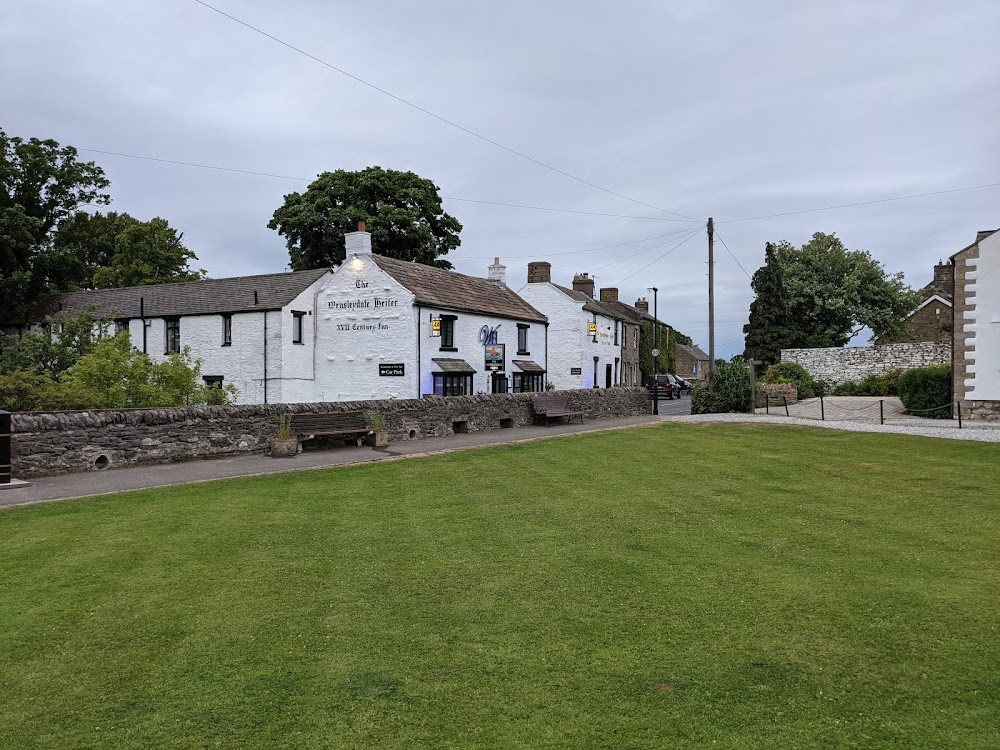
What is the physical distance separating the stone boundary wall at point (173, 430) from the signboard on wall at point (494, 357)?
845cm

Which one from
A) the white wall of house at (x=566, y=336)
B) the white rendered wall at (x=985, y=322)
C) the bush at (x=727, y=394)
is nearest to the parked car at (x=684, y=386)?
the white wall of house at (x=566, y=336)

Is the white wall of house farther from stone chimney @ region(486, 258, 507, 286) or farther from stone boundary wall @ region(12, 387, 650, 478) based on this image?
stone boundary wall @ region(12, 387, 650, 478)

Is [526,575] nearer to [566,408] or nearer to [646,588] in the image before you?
[646,588]

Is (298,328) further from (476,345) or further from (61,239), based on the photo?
(61,239)

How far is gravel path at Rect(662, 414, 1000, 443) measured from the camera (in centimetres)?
1906

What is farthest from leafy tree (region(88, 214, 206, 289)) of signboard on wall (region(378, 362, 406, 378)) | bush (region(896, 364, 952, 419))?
bush (region(896, 364, 952, 419))

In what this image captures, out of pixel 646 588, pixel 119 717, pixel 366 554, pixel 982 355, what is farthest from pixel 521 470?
pixel 982 355

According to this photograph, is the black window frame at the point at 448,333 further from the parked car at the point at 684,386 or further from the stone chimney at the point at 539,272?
the parked car at the point at 684,386

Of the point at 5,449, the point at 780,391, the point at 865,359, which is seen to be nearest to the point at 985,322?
the point at 780,391

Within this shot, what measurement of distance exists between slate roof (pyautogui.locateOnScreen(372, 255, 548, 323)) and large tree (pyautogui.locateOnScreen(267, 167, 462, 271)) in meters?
11.8

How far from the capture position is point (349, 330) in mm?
29078

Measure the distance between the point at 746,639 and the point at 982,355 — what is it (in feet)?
76.1

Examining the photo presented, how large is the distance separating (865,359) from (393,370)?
1032 inches

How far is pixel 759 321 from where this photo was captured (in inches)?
1874
